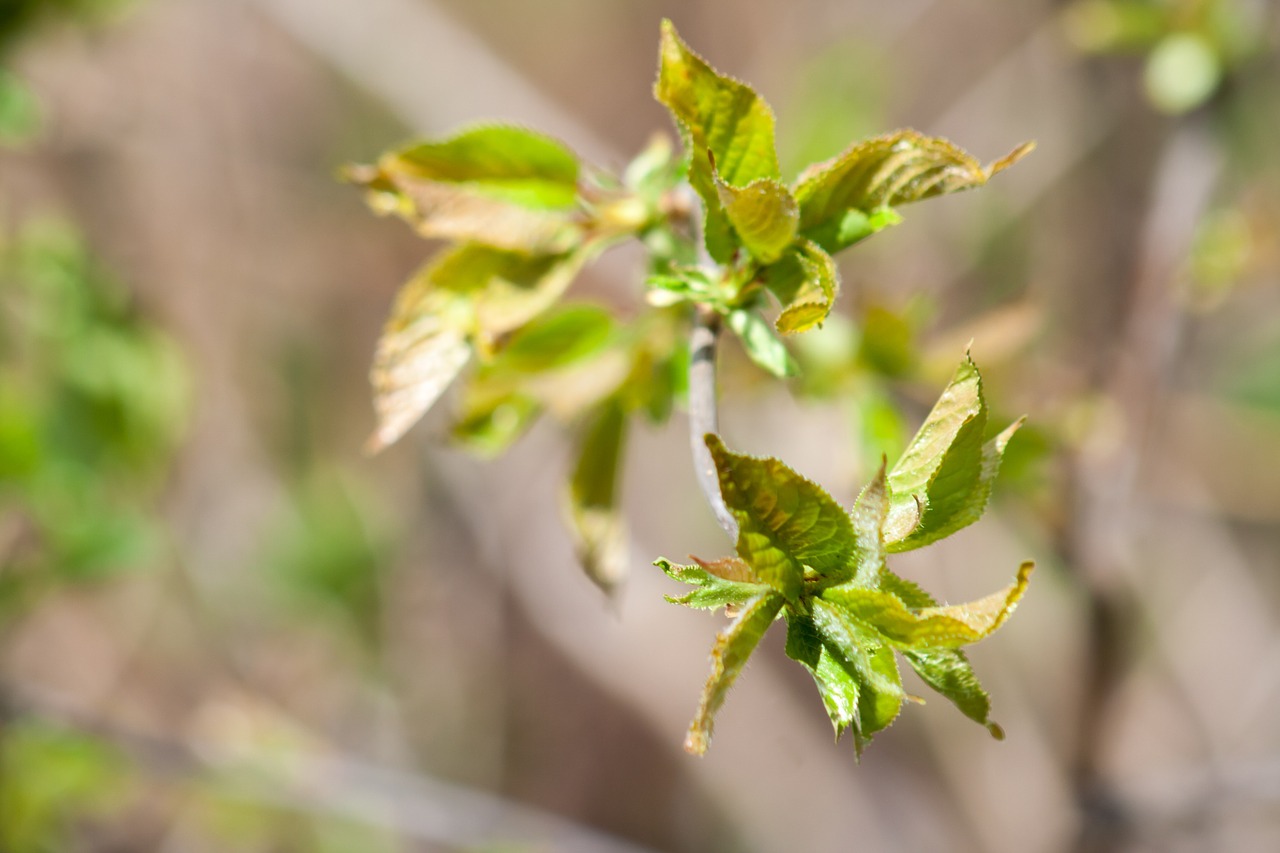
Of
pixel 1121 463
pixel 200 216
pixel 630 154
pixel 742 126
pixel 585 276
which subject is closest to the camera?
pixel 742 126

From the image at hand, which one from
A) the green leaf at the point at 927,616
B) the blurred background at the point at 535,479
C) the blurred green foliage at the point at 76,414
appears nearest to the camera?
the green leaf at the point at 927,616

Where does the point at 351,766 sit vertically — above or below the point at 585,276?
below

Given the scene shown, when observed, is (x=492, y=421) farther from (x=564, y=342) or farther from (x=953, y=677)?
(x=953, y=677)

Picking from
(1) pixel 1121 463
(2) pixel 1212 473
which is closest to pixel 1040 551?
(1) pixel 1121 463

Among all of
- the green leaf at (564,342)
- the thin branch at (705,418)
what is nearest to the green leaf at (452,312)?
the green leaf at (564,342)

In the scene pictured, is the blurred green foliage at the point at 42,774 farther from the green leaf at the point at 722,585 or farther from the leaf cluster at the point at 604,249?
the green leaf at the point at 722,585

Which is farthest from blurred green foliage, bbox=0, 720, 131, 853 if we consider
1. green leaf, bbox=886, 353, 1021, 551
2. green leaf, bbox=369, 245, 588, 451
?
green leaf, bbox=886, 353, 1021, 551

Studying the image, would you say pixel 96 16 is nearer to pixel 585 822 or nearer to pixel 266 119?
pixel 266 119
